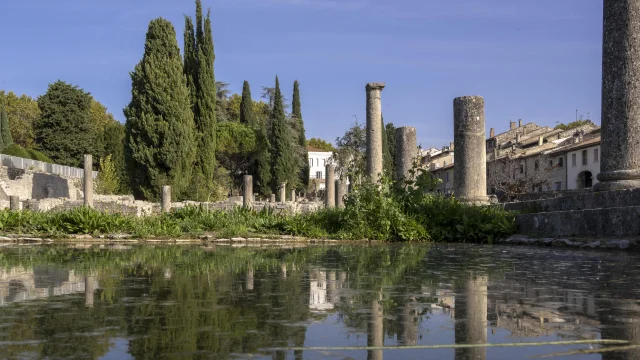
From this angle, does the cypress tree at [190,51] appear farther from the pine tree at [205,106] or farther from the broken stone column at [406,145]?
the broken stone column at [406,145]

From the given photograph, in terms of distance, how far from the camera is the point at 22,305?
462 cm

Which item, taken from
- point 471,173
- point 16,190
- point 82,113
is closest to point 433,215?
point 471,173

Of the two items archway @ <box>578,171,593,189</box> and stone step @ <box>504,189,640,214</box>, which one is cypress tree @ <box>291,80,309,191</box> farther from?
stone step @ <box>504,189,640,214</box>

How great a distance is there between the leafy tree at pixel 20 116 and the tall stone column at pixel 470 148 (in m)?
62.2

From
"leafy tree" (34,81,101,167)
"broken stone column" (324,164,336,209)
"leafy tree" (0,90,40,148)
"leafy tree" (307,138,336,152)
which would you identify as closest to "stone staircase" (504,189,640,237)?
"broken stone column" (324,164,336,209)

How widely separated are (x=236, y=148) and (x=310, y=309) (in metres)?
53.9

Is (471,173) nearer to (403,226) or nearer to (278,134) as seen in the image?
(403,226)

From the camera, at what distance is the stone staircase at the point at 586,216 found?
1058cm

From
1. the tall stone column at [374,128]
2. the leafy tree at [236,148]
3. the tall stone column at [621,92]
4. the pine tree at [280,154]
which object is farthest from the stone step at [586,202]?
the leafy tree at [236,148]

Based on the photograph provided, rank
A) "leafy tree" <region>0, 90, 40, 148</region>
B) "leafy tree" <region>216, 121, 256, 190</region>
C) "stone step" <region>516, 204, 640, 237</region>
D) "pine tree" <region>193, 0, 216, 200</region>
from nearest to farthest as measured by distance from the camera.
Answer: "stone step" <region>516, 204, 640, 237</region>
"pine tree" <region>193, 0, 216, 200</region>
"leafy tree" <region>216, 121, 256, 190</region>
"leafy tree" <region>0, 90, 40, 148</region>

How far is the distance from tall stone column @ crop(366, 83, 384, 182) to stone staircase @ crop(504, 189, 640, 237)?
8095mm

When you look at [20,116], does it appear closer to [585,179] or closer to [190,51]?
[190,51]

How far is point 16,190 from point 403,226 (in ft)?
90.7

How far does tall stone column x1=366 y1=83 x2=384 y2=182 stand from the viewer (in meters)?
22.2
